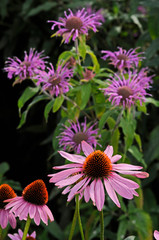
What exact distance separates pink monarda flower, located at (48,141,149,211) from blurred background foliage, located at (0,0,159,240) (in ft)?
3.04

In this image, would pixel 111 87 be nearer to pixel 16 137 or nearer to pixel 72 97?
pixel 72 97

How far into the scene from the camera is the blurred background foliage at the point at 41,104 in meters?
1.53

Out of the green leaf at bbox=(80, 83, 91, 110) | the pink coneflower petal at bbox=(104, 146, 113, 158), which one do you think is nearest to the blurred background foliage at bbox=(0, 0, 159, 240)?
the green leaf at bbox=(80, 83, 91, 110)

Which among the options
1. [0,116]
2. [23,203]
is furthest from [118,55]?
[0,116]

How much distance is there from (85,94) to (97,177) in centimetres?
48

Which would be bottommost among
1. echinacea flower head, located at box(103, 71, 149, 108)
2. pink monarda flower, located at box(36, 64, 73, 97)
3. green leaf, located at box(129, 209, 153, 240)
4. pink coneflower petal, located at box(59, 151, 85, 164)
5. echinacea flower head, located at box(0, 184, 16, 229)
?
green leaf, located at box(129, 209, 153, 240)

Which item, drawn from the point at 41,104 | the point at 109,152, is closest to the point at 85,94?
the point at 109,152

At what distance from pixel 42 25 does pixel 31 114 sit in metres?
0.49

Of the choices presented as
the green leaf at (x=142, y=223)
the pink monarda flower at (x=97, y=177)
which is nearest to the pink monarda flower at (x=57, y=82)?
the pink monarda flower at (x=97, y=177)

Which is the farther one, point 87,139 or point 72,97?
point 72,97

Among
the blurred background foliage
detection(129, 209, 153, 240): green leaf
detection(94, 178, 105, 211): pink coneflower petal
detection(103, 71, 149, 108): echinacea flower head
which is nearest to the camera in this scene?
detection(94, 178, 105, 211): pink coneflower petal

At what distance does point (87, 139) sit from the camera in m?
0.84

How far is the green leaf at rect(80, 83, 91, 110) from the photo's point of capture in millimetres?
912

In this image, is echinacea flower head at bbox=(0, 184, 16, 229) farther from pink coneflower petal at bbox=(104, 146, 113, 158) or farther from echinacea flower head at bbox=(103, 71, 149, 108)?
echinacea flower head at bbox=(103, 71, 149, 108)
